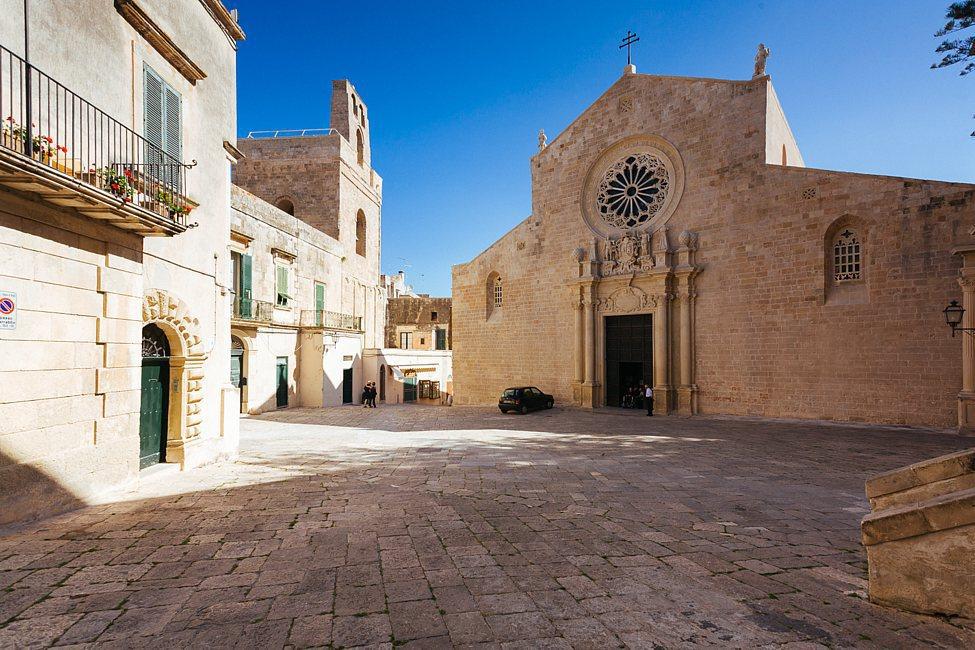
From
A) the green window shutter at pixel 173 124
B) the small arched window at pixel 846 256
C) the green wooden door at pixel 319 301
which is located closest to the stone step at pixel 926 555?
the green window shutter at pixel 173 124

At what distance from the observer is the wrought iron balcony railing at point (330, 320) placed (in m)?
21.1

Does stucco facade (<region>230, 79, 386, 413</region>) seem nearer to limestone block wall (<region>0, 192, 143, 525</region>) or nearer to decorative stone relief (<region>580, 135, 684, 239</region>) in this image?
limestone block wall (<region>0, 192, 143, 525</region>)

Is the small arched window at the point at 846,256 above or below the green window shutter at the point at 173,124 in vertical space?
below

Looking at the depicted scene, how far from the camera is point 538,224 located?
2058 centimetres

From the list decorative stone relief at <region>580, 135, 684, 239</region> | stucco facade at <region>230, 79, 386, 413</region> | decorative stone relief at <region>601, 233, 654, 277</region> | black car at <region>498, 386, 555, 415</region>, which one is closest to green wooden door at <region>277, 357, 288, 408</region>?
stucco facade at <region>230, 79, 386, 413</region>

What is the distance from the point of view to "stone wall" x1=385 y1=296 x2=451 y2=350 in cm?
4016

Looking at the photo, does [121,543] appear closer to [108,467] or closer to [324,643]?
[108,467]

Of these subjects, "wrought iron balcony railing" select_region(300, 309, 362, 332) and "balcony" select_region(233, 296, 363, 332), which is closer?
"balcony" select_region(233, 296, 363, 332)

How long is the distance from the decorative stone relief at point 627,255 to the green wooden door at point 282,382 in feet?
44.3

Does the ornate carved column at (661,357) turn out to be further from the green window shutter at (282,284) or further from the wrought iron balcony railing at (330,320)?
the green window shutter at (282,284)

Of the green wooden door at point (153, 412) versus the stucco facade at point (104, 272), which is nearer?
the stucco facade at point (104, 272)

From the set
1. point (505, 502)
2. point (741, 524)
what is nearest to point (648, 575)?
point (741, 524)

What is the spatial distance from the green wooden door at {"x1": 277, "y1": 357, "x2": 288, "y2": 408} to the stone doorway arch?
11.8 metres

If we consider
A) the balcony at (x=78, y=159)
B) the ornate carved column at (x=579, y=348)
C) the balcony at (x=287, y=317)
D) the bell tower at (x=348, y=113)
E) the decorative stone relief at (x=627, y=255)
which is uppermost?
the bell tower at (x=348, y=113)
